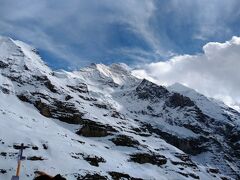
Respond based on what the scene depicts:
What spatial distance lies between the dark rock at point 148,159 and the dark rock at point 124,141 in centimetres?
952

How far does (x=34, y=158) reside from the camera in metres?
93.0

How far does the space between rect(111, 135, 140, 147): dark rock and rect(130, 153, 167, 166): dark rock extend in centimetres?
952

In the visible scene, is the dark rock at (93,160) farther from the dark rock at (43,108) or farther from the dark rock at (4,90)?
the dark rock at (4,90)

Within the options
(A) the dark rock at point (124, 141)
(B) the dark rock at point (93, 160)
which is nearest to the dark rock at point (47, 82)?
(A) the dark rock at point (124, 141)

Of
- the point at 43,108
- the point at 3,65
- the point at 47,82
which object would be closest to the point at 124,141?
the point at 43,108

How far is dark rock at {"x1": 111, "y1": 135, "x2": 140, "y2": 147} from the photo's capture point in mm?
148500

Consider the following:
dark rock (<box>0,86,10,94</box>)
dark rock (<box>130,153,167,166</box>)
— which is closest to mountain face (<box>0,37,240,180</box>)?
dark rock (<box>130,153,167,166</box>)

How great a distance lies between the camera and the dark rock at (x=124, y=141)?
148500 millimetres

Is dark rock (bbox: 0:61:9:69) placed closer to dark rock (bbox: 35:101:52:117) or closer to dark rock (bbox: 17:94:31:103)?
dark rock (bbox: 17:94:31:103)

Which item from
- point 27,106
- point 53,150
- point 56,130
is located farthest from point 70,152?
point 27,106

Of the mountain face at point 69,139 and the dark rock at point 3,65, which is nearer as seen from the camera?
the mountain face at point 69,139

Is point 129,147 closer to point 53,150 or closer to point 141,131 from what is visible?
point 141,131

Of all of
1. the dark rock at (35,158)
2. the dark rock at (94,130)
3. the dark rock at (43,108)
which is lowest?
the dark rock at (35,158)

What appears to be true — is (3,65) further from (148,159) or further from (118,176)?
(118,176)
